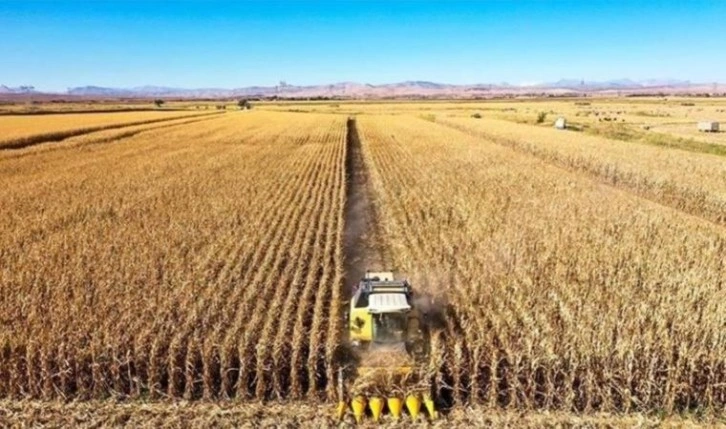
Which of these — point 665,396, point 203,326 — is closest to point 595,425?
point 665,396

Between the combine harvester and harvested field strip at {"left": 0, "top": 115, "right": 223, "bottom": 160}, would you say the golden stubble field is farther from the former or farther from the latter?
harvested field strip at {"left": 0, "top": 115, "right": 223, "bottom": 160}

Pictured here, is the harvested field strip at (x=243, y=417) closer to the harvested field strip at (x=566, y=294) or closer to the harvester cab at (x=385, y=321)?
the harvested field strip at (x=566, y=294)

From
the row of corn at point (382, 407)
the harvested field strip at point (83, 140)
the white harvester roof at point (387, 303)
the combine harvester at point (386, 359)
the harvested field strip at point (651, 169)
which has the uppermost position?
the white harvester roof at point (387, 303)

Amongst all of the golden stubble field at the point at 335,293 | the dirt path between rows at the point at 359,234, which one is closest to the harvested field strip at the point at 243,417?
the golden stubble field at the point at 335,293

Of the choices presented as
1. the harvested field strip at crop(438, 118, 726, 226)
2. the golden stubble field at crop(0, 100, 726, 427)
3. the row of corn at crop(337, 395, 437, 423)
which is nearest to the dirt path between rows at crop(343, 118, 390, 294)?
the golden stubble field at crop(0, 100, 726, 427)

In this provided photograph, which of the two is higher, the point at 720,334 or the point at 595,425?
the point at 720,334

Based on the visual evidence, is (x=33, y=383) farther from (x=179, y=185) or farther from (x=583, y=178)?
(x=583, y=178)

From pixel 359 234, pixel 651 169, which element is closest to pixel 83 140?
pixel 359 234
